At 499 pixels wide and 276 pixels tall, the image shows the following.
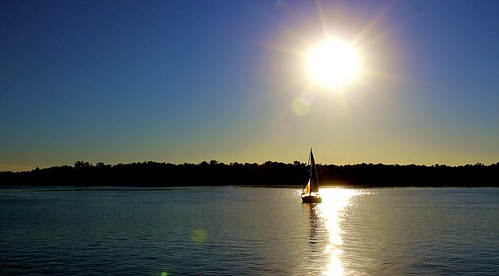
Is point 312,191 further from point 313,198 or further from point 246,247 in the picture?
point 246,247

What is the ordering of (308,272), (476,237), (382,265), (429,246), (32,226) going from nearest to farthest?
(308,272) < (382,265) < (429,246) < (476,237) < (32,226)

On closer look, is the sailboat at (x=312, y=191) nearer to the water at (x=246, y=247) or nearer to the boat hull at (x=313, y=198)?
the boat hull at (x=313, y=198)

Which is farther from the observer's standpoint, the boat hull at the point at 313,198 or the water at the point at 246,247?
the boat hull at the point at 313,198

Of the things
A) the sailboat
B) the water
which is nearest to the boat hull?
the sailboat

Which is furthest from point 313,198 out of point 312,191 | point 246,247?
point 246,247

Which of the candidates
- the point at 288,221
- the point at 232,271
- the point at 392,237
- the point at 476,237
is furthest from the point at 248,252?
the point at 288,221

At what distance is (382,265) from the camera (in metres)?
40.5

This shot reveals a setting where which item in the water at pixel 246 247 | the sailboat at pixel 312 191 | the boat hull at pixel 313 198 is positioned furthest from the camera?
the boat hull at pixel 313 198

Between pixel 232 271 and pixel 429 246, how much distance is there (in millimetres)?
23310

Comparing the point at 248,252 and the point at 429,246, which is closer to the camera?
the point at 248,252

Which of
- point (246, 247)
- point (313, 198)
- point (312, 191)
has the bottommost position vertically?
point (246, 247)

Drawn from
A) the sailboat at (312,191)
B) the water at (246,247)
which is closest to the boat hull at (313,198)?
the sailboat at (312,191)

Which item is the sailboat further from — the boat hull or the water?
the water

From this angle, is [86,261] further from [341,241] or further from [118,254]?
[341,241]
